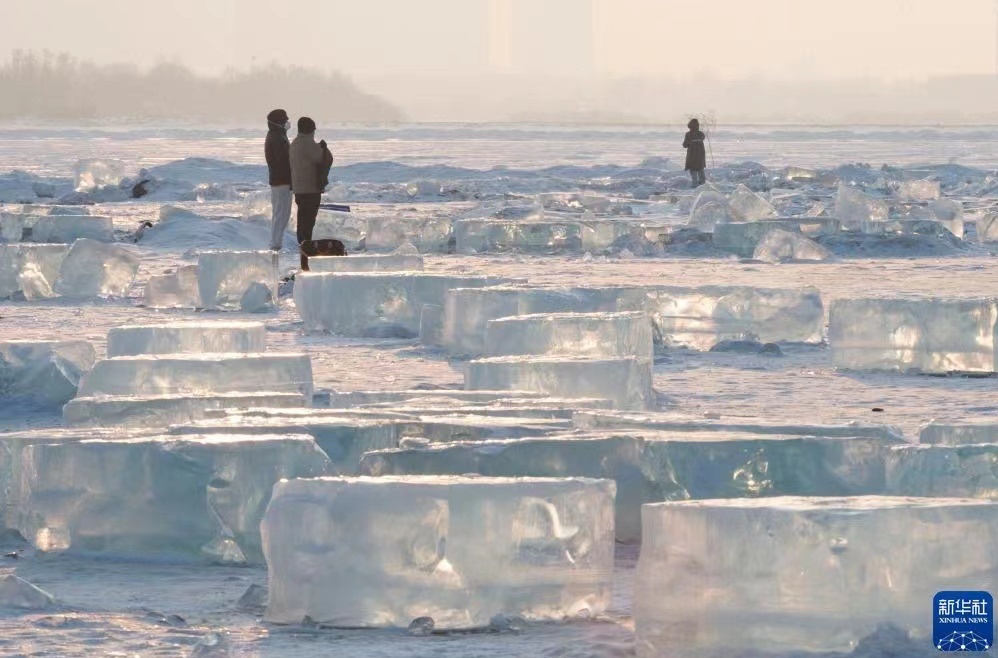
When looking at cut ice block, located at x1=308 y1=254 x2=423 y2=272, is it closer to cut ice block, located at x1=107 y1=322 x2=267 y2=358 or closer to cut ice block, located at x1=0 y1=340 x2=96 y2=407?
cut ice block, located at x1=107 y1=322 x2=267 y2=358

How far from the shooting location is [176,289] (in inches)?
425

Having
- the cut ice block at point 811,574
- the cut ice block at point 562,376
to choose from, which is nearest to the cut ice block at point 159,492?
the cut ice block at point 811,574

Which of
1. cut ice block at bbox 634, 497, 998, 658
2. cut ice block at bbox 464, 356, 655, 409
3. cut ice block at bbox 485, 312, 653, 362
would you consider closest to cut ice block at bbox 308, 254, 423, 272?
cut ice block at bbox 485, 312, 653, 362

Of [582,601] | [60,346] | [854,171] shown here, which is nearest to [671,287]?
[60,346]

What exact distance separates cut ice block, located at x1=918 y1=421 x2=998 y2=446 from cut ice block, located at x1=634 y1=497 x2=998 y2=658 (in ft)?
4.50

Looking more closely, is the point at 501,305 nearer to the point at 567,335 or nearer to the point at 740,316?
the point at 740,316

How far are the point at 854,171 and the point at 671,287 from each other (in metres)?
22.0

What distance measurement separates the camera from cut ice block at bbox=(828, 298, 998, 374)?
7.46 m

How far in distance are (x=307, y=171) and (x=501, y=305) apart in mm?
4902

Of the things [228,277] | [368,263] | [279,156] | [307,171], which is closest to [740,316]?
[368,263]

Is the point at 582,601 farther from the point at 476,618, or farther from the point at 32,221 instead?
the point at 32,221

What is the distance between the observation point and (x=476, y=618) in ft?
11.2

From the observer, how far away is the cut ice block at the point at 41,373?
20.8 feet

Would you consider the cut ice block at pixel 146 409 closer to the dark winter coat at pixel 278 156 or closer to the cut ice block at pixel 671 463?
the cut ice block at pixel 671 463
